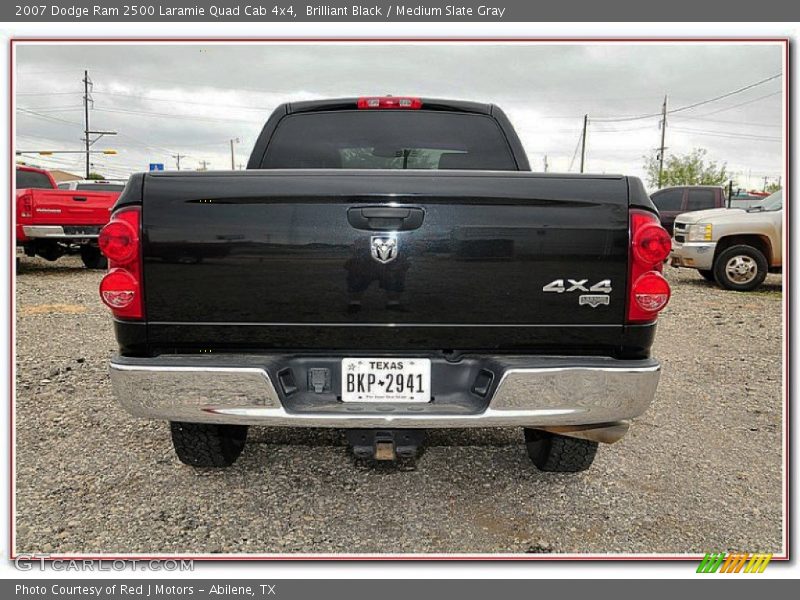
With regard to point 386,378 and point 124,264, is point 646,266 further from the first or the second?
point 124,264

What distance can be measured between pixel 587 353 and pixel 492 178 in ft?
2.64

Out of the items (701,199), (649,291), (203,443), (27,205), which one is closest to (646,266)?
(649,291)

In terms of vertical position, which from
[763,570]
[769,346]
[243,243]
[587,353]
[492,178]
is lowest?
[763,570]

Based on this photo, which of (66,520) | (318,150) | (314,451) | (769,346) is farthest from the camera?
(769,346)

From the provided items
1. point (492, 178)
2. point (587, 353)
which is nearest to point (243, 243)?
point (492, 178)

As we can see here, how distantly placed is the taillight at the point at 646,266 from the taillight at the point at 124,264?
1919 millimetres

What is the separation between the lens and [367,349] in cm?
255

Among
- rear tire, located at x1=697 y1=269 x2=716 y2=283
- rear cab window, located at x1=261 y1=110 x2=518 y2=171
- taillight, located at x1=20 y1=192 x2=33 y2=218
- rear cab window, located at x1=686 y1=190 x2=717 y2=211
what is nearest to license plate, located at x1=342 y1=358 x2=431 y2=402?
rear cab window, located at x1=261 y1=110 x2=518 y2=171

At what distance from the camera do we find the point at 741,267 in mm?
10578

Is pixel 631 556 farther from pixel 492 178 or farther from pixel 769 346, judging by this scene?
pixel 769 346

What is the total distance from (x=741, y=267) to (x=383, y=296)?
391 inches

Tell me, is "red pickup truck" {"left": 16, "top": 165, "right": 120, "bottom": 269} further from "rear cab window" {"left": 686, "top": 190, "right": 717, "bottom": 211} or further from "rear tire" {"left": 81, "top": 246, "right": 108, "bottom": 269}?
"rear cab window" {"left": 686, "top": 190, "right": 717, "bottom": 211}

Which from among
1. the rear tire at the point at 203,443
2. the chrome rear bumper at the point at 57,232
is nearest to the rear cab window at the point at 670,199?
the chrome rear bumper at the point at 57,232

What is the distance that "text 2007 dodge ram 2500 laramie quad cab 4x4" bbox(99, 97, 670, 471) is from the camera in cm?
246
